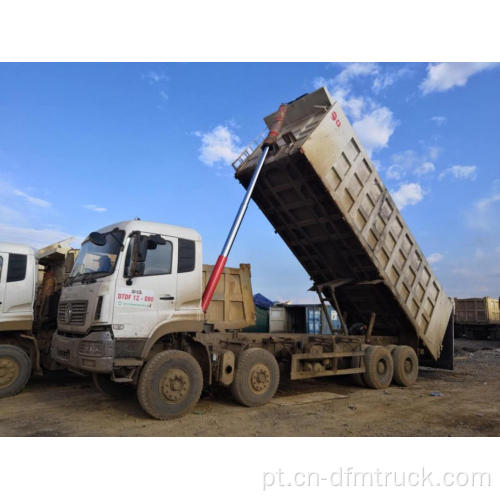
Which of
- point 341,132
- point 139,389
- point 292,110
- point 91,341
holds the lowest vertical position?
point 139,389

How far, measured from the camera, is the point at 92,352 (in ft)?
16.9

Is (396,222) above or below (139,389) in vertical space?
above

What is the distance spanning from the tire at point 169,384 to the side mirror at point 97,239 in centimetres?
173

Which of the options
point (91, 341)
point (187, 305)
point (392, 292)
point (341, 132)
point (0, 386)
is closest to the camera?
point (91, 341)

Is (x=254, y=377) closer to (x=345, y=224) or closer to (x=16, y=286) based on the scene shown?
(x=345, y=224)

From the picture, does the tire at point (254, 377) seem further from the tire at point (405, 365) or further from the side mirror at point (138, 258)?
the tire at point (405, 365)

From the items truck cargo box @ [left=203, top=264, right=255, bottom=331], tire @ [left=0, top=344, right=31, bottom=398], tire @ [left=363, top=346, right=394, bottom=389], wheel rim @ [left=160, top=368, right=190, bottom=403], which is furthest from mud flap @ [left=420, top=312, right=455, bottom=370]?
tire @ [left=0, top=344, right=31, bottom=398]

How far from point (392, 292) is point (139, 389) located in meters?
5.38

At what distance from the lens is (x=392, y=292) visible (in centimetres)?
829

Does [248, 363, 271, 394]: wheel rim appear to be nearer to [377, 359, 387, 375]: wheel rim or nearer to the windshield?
the windshield
